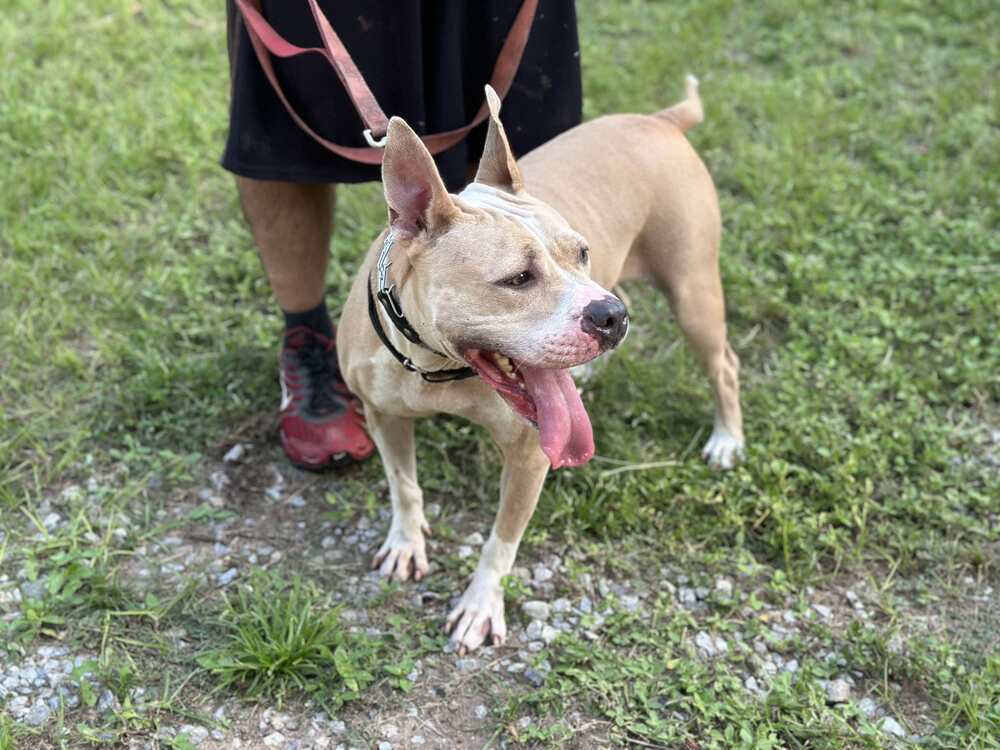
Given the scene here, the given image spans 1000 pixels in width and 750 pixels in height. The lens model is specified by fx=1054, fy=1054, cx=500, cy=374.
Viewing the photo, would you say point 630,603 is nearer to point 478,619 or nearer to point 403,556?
point 478,619

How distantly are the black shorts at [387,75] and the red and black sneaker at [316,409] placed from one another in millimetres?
741

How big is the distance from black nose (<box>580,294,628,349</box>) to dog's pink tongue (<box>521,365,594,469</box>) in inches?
8.0

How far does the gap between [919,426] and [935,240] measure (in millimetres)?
1182

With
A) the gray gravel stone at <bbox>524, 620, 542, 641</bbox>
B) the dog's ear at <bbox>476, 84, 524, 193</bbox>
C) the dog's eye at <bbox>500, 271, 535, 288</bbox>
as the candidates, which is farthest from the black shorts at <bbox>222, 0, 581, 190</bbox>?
the gray gravel stone at <bbox>524, 620, 542, 641</bbox>

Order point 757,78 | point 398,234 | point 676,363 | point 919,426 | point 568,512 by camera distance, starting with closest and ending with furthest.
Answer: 1. point 398,234
2. point 568,512
3. point 919,426
4. point 676,363
5. point 757,78

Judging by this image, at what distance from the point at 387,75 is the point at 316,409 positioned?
116cm

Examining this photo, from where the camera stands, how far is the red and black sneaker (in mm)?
3492

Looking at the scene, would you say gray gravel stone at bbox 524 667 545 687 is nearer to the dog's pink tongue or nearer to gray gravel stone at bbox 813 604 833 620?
the dog's pink tongue

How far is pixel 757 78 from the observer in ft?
18.2

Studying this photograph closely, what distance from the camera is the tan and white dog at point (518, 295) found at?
228 cm

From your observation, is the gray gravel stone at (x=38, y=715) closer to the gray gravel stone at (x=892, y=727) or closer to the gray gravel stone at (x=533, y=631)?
the gray gravel stone at (x=533, y=631)

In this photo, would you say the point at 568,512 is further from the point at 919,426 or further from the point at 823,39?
the point at 823,39

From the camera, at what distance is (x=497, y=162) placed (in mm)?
2514

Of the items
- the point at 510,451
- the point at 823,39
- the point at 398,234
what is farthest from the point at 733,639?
the point at 823,39
